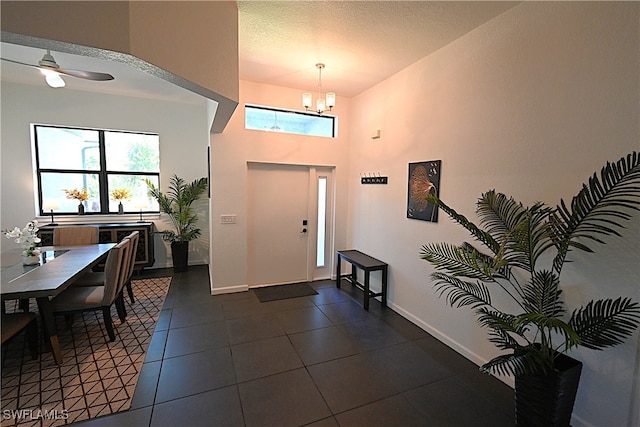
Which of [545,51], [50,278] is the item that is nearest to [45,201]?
[50,278]

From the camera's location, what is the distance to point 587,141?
71.7 inches

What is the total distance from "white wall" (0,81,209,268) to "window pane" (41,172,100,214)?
0.58 ft

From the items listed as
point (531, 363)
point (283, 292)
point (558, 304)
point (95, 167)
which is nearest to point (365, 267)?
point (283, 292)

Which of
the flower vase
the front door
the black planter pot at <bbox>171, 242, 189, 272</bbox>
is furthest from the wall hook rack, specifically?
the flower vase

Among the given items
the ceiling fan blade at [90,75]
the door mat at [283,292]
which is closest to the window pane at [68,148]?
the ceiling fan blade at [90,75]

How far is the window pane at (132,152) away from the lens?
5043mm

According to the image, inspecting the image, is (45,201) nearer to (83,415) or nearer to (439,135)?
(83,415)

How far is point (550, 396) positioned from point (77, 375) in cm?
346

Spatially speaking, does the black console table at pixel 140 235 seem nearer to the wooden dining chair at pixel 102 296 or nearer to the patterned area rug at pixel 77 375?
the patterned area rug at pixel 77 375

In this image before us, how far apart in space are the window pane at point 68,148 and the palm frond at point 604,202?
6456mm

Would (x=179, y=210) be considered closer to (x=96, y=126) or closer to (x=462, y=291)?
(x=96, y=126)

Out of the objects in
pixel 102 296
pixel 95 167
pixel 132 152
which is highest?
pixel 132 152

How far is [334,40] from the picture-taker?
2764mm

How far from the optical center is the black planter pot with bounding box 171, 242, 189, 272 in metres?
5.14
